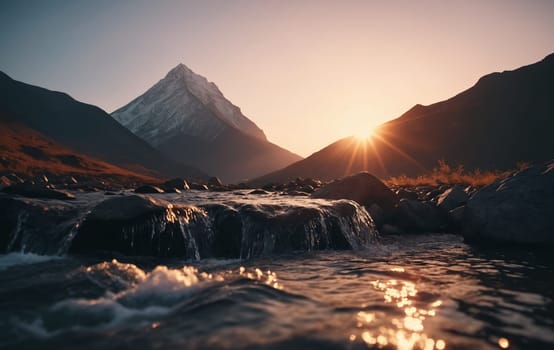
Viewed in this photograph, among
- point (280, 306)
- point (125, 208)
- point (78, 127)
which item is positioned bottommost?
point (280, 306)

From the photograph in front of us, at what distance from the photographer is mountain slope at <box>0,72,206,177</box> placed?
9406cm

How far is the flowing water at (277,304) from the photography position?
3162mm

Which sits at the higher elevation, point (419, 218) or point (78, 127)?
point (78, 127)

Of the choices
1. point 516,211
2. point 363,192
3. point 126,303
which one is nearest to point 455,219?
point 516,211

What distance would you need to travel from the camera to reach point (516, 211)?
7.87m

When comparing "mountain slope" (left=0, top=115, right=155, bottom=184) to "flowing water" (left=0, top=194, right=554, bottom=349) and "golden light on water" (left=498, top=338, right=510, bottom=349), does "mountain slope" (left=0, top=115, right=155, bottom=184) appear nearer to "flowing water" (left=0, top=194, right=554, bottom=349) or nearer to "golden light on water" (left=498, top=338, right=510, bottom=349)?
"flowing water" (left=0, top=194, right=554, bottom=349)

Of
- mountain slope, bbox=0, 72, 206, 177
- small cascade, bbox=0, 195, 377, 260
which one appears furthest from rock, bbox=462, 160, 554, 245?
mountain slope, bbox=0, 72, 206, 177

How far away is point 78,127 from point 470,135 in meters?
111

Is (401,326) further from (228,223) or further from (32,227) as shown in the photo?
(32,227)

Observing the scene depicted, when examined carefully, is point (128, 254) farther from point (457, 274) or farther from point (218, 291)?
point (457, 274)

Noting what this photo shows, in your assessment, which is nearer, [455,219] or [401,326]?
[401,326]

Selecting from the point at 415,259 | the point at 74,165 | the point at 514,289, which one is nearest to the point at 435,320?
the point at 514,289

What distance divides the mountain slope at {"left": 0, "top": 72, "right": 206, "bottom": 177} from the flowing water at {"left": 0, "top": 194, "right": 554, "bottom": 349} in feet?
312

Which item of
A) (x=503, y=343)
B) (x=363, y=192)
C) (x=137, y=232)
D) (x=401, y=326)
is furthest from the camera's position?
(x=363, y=192)
